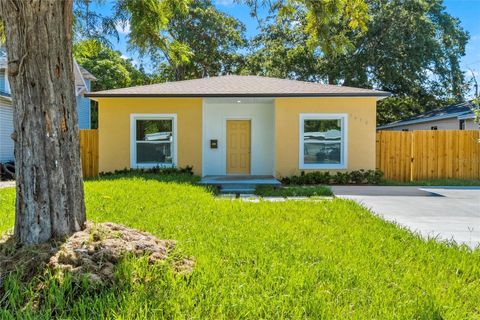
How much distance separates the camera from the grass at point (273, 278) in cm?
267

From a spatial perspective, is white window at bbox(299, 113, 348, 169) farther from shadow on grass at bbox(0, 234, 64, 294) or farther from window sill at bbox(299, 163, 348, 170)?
shadow on grass at bbox(0, 234, 64, 294)

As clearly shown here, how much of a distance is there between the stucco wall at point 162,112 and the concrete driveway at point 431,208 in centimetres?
499

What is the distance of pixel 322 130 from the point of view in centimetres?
1253

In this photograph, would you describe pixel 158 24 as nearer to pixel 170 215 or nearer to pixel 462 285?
pixel 170 215

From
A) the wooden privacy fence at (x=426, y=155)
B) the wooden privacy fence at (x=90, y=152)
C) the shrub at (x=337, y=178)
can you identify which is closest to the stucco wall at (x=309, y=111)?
the shrub at (x=337, y=178)

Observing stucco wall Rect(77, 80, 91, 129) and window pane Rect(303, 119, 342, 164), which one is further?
stucco wall Rect(77, 80, 91, 129)

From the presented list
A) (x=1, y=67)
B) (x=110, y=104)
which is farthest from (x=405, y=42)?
(x=1, y=67)

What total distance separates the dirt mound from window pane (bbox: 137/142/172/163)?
29.4 feet

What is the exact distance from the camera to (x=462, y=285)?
3.45 metres

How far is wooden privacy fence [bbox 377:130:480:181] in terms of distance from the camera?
517 inches

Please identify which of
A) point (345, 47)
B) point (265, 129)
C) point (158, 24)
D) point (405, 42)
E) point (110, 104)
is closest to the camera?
point (345, 47)

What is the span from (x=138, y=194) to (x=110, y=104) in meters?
→ 6.11

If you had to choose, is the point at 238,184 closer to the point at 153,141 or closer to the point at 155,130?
the point at 153,141

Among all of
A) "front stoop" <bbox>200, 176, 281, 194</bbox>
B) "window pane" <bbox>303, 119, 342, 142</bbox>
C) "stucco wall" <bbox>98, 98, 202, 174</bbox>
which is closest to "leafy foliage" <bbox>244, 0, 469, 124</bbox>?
"window pane" <bbox>303, 119, 342, 142</bbox>
